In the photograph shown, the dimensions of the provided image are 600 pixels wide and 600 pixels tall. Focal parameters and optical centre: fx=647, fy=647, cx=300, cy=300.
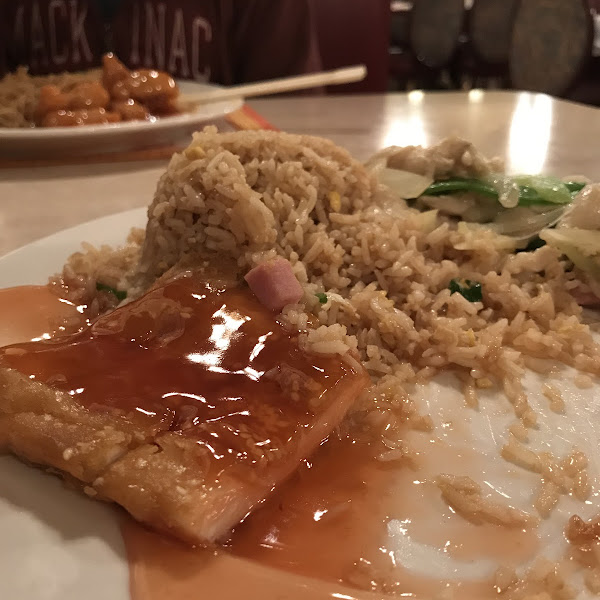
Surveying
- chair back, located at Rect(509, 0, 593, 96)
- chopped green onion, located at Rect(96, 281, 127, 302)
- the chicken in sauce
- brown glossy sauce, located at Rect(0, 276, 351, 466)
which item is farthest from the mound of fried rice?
chair back, located at Rect(509, 0, 593, 96)

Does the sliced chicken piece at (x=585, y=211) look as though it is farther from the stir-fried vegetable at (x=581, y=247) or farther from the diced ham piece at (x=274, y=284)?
the diced ham piece at (x=274, y=284)

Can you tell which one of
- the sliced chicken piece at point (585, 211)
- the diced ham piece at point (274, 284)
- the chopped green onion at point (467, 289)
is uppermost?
the sliced chicken piece at point (585, 211)

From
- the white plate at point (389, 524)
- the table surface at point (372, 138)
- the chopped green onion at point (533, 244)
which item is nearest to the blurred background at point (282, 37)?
the table surface at point (372, 138)

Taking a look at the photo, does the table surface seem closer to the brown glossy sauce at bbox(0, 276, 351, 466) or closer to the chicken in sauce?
the chicken in sauce

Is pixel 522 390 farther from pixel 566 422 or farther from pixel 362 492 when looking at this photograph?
pixel 362 492

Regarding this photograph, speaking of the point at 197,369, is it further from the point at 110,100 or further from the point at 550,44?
the point at 550,44

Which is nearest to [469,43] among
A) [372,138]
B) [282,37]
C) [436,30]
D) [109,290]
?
[436,30]
